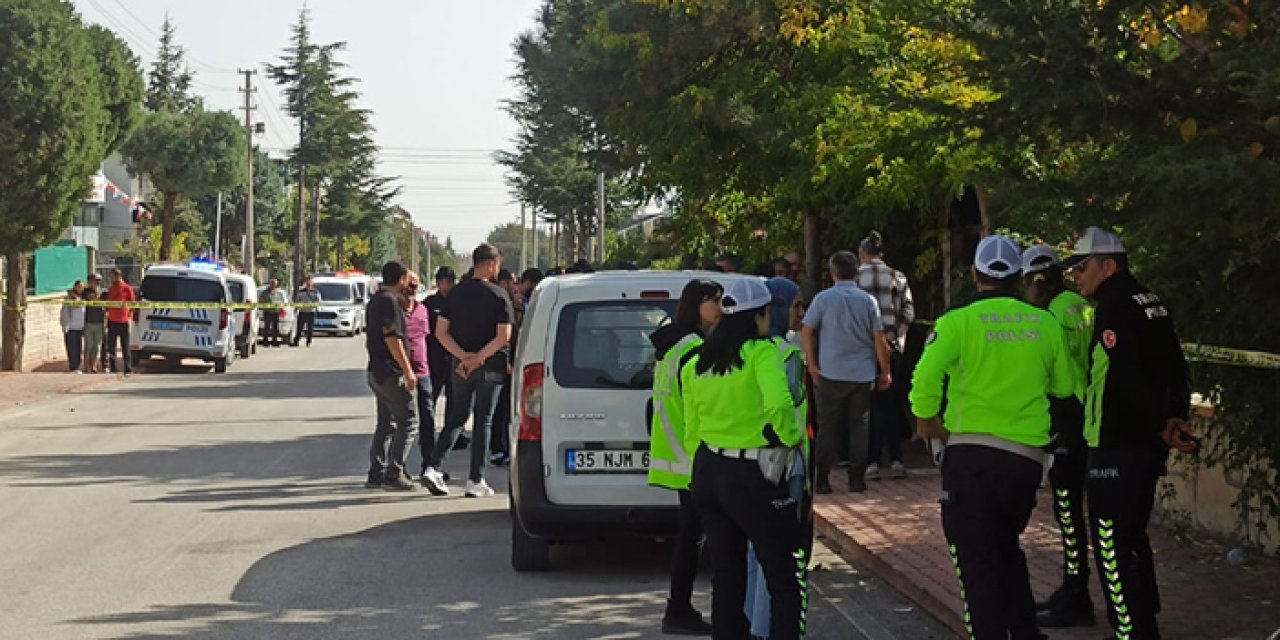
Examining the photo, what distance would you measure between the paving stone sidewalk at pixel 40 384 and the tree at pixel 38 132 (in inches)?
62.3

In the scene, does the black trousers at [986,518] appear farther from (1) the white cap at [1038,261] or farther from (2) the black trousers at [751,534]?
(1) the white cap at [1038,261]

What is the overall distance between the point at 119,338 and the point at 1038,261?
2503 centimetres

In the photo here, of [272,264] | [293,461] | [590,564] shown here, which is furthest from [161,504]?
[272,264]

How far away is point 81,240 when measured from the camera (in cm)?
7612

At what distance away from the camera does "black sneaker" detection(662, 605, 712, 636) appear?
8.25m

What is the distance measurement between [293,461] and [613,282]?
296 inches

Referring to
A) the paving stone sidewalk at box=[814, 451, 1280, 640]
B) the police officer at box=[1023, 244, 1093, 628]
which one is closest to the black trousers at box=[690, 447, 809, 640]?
the police officer at box=[1023, 244, 1093, 628]

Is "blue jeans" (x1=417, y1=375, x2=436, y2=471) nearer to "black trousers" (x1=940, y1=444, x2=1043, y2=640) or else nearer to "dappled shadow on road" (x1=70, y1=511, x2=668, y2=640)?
"dappled shadow on road" (x1=70, y1=511, x2=668, y2=640)

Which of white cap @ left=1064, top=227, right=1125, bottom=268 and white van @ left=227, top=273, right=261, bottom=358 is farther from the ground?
white cap @ left=1064, top=227, right=1125, bottom=268

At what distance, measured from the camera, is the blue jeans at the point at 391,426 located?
44.9 ft

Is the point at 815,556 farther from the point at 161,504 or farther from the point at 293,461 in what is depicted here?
the point at 293,461

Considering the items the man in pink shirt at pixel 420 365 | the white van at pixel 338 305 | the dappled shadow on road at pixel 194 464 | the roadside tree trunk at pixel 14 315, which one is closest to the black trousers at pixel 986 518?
the man in pink shirt at pixel 420 365

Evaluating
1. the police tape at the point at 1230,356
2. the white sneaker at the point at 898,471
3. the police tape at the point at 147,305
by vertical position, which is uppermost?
the police tape at the point at 1230,356

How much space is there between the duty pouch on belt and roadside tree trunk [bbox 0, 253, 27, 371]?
2553cm
